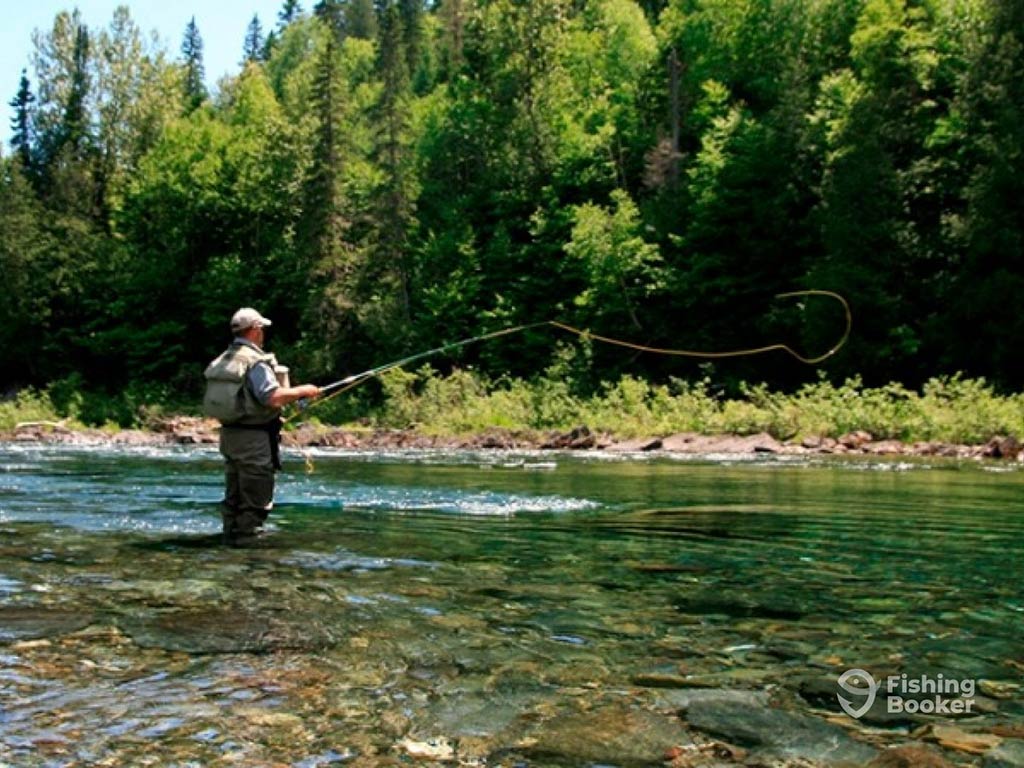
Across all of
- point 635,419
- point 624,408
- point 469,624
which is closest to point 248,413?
point 469,624

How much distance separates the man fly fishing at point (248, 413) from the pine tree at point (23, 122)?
7265 cm

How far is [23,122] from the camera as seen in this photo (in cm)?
7525

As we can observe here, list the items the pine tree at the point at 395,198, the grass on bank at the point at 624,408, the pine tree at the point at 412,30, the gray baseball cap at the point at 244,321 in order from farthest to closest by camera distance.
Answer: the pine tree at the point at 412,30 < the pine tree at the point at 395,198 < the grass on bank at the point at 624,408 < the gray baseball cap at the point at 244,321

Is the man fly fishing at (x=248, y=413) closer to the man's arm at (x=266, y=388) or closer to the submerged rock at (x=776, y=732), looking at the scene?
the man's arm at (x=266, y=388)

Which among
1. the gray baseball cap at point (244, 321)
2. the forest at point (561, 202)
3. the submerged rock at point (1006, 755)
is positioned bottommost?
the submerged rock at point (1006, 755)

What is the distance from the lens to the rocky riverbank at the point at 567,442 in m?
23.1

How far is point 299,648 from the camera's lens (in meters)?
5.08

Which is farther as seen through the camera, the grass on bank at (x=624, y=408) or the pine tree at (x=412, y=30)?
the pine tree at (x=412, y=30)

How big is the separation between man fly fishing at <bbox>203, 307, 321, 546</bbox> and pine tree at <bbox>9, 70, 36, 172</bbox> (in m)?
72.6

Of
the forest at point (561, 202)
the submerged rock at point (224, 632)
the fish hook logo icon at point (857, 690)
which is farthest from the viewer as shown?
the forest at point (561, 202)

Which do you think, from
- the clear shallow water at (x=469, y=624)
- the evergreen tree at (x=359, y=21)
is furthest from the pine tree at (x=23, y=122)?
the clear shallow water at (x=469, y=624)

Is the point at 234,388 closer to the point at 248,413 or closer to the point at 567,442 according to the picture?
the point at 248,413

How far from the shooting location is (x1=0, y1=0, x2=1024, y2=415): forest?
34844 millimetres

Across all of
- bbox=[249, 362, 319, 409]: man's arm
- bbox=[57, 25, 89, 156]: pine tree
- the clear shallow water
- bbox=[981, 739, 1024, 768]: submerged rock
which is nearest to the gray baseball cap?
bbox=[249, 362, 319, 409]: man's arm
